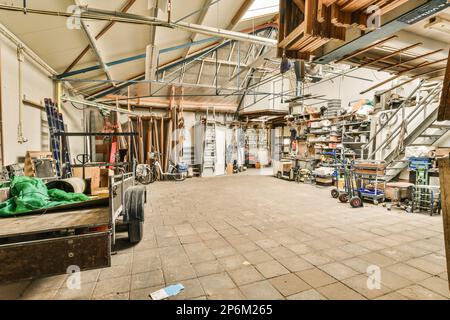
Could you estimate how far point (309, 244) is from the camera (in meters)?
3.28

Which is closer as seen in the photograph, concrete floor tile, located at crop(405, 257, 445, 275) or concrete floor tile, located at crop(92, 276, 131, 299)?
concrete floor tile, located at crop(92, 276, 131, 299)

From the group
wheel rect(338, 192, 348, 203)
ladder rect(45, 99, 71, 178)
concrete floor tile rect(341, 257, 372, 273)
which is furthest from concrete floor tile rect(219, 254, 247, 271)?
ladder rect(45, 99, 71, 178)

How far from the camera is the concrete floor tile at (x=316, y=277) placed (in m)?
2.30

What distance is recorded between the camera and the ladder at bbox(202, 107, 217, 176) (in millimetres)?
11156

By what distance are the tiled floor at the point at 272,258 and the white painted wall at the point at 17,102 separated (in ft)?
9.46

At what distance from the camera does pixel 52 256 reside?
5.61 ft

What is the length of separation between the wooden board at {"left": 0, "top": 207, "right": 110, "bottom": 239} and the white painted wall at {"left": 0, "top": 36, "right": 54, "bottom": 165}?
2584mm

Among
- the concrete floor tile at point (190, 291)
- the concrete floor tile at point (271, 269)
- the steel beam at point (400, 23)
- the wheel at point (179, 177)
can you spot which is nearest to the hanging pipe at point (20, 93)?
the concrete floor tile at point (190, 291)

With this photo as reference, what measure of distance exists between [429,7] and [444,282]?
2.69 metres

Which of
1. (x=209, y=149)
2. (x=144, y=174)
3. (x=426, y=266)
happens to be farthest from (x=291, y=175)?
(x=426, y=266)

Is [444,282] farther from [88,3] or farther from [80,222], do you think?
[88,3]

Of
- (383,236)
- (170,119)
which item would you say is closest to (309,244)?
(383,236)

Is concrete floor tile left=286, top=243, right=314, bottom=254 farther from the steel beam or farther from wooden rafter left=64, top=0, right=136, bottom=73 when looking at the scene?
wooden rafter left=64, top=0, right=136, bottom=73
